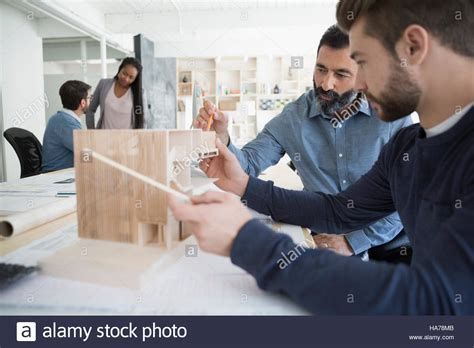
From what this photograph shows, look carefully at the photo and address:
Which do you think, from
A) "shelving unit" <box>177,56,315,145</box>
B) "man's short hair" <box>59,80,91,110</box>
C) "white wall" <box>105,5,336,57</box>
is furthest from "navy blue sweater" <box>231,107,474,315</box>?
"shelving unit" <box>177,56,315,145</box>

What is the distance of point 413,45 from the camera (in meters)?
0.64

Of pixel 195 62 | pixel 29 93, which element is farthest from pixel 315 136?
pixel 195 62

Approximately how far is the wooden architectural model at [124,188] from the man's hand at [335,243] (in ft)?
1.87

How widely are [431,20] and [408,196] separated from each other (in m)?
0.32

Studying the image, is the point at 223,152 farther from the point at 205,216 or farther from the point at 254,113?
the point at 254,113

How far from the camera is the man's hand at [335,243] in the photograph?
1134 mm

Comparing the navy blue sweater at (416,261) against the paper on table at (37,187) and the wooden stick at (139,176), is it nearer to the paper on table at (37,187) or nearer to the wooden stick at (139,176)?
the wooden stick at (139,176)

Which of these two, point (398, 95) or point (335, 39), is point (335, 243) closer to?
point (398, 95)

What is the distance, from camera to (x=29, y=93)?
14.3ft

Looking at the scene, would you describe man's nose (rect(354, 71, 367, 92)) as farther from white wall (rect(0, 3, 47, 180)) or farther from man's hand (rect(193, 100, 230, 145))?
white wall (rect(0, 3, 47, 180))

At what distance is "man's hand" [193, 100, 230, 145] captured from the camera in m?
1.26

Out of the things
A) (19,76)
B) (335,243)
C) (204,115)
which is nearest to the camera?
(335,243)

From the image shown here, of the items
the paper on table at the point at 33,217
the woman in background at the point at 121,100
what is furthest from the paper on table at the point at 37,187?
the woman in background at the point at 121,100

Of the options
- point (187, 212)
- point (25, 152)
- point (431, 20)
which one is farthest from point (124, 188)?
point (25, 152)
